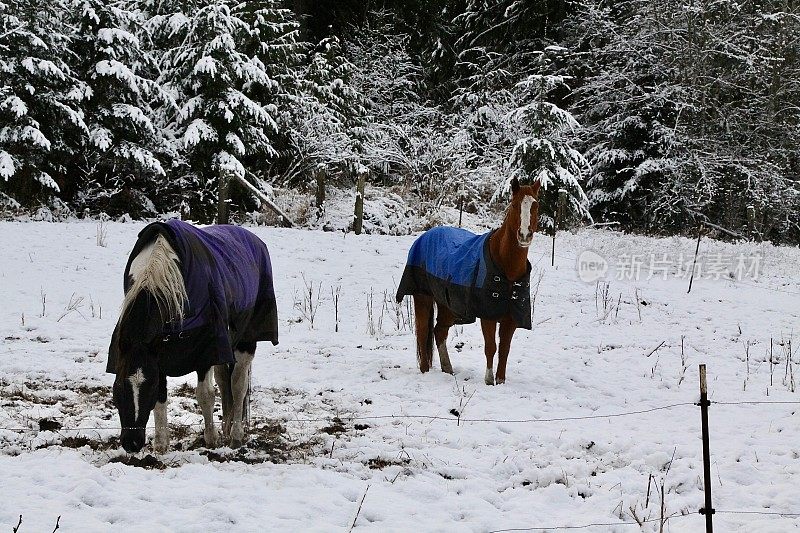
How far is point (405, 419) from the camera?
5.57 metres

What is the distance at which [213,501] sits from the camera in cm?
358

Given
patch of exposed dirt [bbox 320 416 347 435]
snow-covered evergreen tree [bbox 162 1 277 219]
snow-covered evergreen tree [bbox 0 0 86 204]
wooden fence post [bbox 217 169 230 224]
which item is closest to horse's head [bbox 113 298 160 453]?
patch of exposed dirt [bbox 320 416 347 435]

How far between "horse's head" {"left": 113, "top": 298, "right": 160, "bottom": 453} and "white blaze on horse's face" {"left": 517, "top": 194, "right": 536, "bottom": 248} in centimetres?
339

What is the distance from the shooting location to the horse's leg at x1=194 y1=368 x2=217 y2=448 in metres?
4.62

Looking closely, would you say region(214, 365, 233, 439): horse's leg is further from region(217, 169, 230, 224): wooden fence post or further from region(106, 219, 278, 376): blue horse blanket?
region(217, 169, 230, 224): wooden fence post

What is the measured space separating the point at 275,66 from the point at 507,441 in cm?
1377

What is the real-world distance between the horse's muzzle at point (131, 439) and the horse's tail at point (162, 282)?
692mm

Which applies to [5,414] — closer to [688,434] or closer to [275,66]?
[688,434]

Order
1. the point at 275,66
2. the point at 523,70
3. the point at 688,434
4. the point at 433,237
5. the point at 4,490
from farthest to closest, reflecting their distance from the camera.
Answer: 1. the point at 523,70
2. the point at 275,66
3. the point at 433,237
4. the point at 688,434
5. the point at 4,490

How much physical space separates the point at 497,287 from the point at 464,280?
355mm

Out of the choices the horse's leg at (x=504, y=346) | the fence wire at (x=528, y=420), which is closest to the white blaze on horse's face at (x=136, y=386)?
the fence wire at (x=528, y=420)

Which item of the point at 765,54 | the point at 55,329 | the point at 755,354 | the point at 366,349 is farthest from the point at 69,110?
the point at 765,54

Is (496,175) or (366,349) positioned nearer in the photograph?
(366,349)

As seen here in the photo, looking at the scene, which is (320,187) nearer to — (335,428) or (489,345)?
(489,345)
